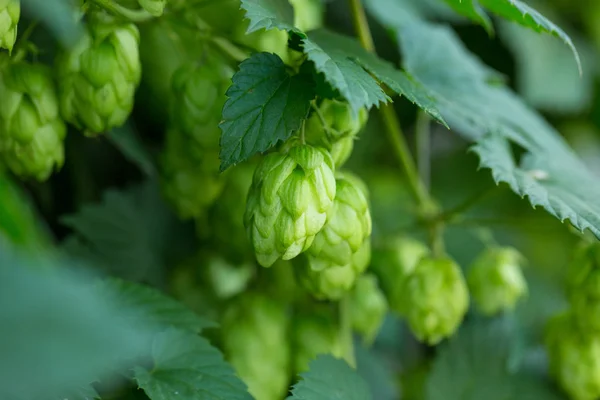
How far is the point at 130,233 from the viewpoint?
1.30 m

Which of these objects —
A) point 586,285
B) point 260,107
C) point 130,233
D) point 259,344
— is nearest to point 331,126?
point 260,107

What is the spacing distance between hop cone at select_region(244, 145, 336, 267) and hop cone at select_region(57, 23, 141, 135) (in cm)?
20

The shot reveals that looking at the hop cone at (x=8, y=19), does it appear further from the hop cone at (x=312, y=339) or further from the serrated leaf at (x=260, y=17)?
the hop cone at (x=312, y=339)

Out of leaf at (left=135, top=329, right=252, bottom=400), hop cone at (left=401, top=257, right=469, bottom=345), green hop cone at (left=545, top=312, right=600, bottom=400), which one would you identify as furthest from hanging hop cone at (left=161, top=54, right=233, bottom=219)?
green hop cone at (left=545, top=312, right=600, bottom=400)

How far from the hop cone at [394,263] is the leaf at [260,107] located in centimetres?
51

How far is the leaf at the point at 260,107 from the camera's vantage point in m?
0.77

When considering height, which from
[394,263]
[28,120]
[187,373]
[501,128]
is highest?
[501,128]

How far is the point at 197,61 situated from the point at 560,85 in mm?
1317

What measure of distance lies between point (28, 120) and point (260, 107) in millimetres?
277

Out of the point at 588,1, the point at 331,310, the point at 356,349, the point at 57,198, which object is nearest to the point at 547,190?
the point at 331,310

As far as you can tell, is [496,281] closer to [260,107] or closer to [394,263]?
[394,263]

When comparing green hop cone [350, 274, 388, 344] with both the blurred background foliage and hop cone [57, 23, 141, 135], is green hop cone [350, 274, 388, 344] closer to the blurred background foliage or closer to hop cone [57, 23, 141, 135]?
the blurred background foliage

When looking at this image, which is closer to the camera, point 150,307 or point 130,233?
point 150,307

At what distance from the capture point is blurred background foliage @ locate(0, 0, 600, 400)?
3.99ft
